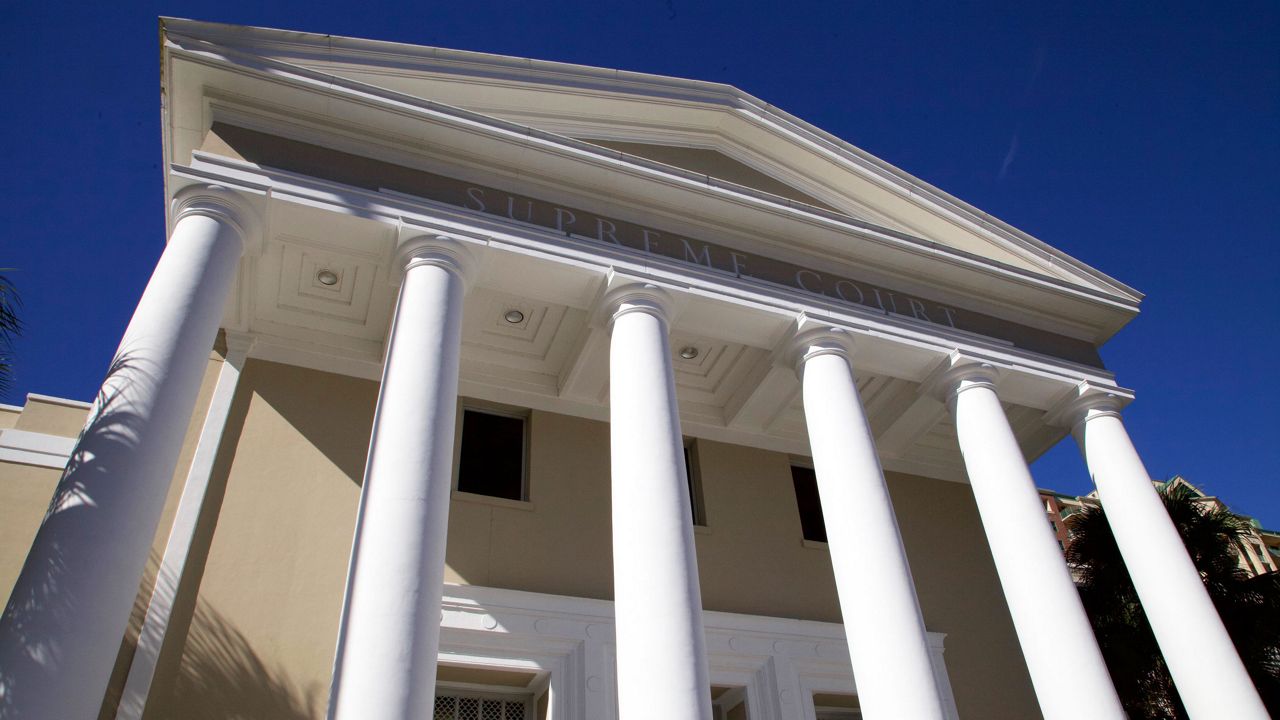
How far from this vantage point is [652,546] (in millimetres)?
8359

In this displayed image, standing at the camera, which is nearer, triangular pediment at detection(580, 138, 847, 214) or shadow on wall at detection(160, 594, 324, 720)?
shadow on wall at detection(160, 594, 324, 720)

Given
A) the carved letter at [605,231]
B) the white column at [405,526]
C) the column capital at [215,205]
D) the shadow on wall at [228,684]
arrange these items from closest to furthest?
the white column at [405,526] → the column capital at [215,205] → the shadow on wall at [228,684] → the carved letter at [605,231]

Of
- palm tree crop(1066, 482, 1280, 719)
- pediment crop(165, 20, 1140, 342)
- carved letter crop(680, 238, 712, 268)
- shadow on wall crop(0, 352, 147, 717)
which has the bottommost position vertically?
shadow on wall crop(0, 352, 147, 717)

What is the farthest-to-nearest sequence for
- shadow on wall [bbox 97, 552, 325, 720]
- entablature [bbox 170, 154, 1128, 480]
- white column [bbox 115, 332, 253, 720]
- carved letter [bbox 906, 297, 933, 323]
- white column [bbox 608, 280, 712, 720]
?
carved letter [bbox 906, 297, 933, 323] < entablature [bbox 170, 154, 1128, 480] < shadow on wall [bbox 97, 552, 325, 720] < white column [bbox 115, 332, 253, 720] < white column [bbox 608, 280, 712, 720]

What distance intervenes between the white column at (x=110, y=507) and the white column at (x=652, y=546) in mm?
4094

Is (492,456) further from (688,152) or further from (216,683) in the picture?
(688,152)

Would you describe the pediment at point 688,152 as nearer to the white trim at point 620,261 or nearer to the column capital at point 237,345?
the white trim at point 620,261

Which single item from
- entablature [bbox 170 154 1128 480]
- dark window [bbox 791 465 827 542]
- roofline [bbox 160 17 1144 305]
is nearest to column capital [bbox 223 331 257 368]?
entablature [bbox 170 154 1128 480]

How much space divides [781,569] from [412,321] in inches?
317

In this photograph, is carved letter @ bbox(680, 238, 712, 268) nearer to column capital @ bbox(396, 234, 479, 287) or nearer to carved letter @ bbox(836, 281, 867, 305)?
carved letter @ bbox(836, 281, 867, 305)

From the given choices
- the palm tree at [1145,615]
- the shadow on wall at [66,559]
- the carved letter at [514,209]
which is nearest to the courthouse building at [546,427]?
the shadow on wall at [66,559]

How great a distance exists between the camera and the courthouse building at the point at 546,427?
7.67 meters

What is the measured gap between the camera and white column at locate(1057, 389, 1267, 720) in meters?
10.7

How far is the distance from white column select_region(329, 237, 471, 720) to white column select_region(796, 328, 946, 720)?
176 inches
